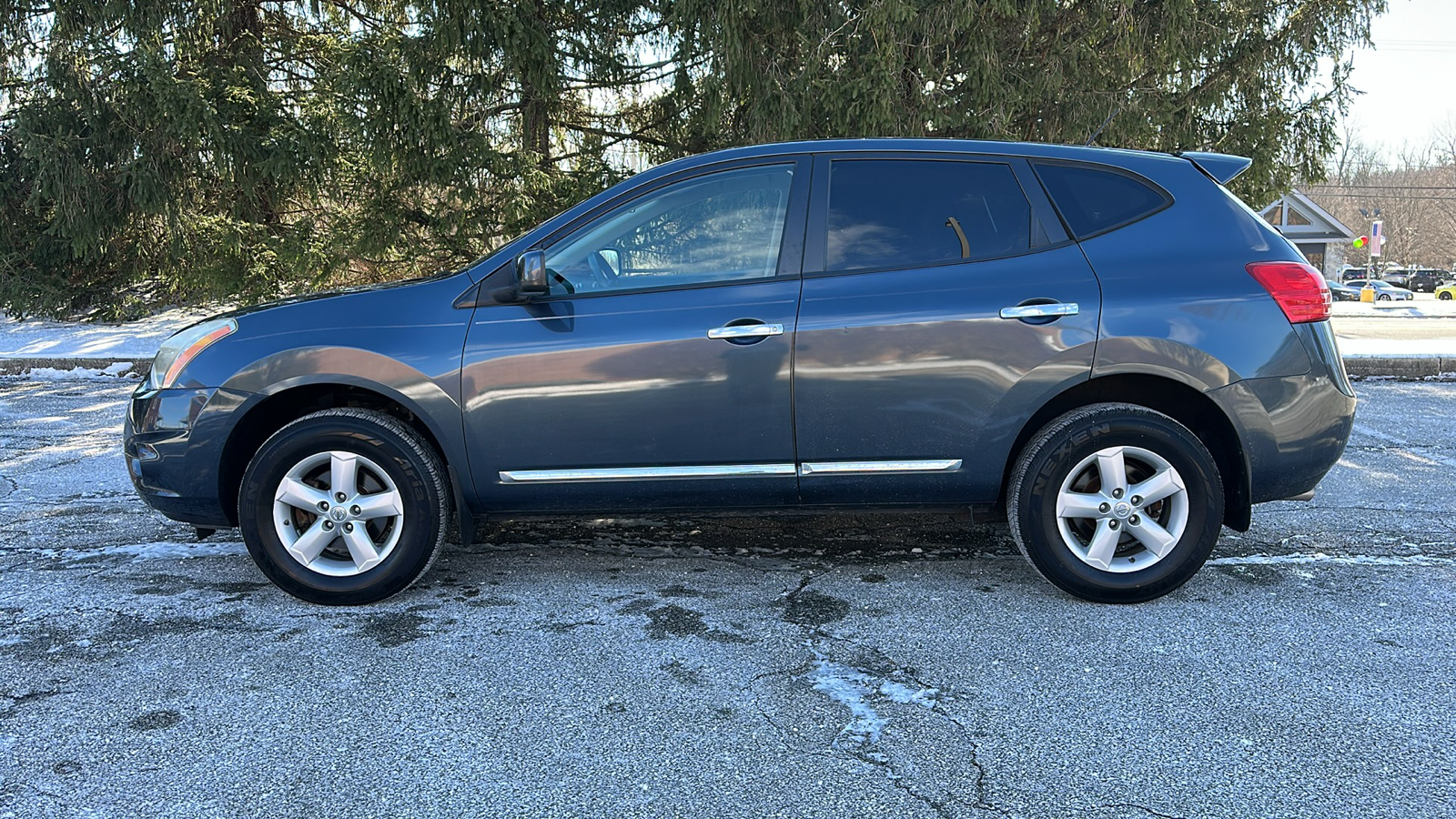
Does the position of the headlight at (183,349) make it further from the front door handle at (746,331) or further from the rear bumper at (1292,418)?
the rear bumper at (1292,418)

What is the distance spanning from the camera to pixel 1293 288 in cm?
373

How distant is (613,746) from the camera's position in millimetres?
2709

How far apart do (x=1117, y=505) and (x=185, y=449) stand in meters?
3.49

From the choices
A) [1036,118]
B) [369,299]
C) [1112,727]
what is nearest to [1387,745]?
[1112,727]

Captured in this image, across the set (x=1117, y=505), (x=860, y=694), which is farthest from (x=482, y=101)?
(x=860, y=694)

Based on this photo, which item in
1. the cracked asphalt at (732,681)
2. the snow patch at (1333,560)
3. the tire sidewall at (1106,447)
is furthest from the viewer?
the snow patch at (1333,560)

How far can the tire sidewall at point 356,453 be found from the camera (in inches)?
149

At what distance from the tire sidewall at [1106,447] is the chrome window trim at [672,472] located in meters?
0.92

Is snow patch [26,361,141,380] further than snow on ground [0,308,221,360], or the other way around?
snow on ground [0,308,221,360]

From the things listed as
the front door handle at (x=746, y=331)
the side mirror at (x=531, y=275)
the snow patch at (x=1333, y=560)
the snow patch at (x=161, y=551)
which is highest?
the side mirror at (x=531, y=275)

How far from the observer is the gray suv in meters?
3.74

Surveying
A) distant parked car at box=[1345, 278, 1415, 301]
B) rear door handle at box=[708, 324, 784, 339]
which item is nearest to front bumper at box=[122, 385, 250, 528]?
rear door handle at box=[708, 324, 784, 339]

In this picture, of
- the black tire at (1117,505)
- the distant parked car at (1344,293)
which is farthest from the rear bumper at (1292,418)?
the distant parked car at (1344,293)

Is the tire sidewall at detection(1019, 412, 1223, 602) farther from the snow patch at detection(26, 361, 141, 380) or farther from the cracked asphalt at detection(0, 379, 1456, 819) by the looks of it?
the snow patch at detection(26, 361, 141, 380)
